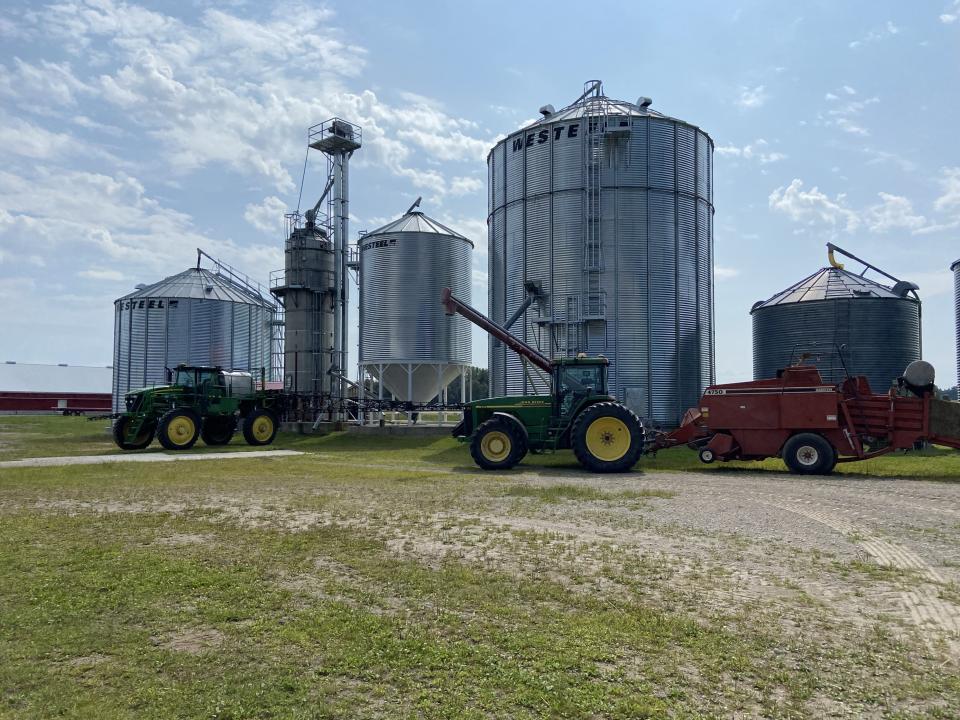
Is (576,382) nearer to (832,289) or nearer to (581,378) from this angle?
(581,378)

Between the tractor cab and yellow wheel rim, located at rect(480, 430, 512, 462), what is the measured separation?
5.19 feet

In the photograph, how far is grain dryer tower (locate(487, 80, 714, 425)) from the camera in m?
27.3

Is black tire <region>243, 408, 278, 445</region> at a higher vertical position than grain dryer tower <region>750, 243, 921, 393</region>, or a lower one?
lower

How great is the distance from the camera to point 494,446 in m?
18.9

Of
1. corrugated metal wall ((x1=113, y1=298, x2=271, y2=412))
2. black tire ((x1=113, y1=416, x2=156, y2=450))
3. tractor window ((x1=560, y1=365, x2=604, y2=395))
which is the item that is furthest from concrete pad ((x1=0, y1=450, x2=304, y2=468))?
corrugated metal wall ((x1=113, y1=298, x2=271, y2=412))

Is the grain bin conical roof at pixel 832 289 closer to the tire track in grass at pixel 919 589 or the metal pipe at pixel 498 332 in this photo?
the metal pipe at pixel 498 332

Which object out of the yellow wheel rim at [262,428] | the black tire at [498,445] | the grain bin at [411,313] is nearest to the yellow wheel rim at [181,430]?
the yellow wheel rim at [262,428]

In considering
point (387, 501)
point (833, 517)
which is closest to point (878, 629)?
point (833, 517)

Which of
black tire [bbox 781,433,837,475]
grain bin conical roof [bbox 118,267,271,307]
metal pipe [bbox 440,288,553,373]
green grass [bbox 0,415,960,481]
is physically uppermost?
grain bin conical roof [bbox 118,267,271,307]

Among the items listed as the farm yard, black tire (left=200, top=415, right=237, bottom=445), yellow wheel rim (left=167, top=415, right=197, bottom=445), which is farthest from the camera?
black tire (left=200, top=415, right=237, bottom=445)

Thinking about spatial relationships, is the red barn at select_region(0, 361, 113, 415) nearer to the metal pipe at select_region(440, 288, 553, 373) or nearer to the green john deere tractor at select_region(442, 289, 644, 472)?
the metal pipe at select_region(440, 288, 553, 373)

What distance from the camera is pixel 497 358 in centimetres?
2997

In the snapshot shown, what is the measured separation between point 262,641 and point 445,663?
1.47 m

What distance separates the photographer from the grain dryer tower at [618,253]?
2727 centimetres
